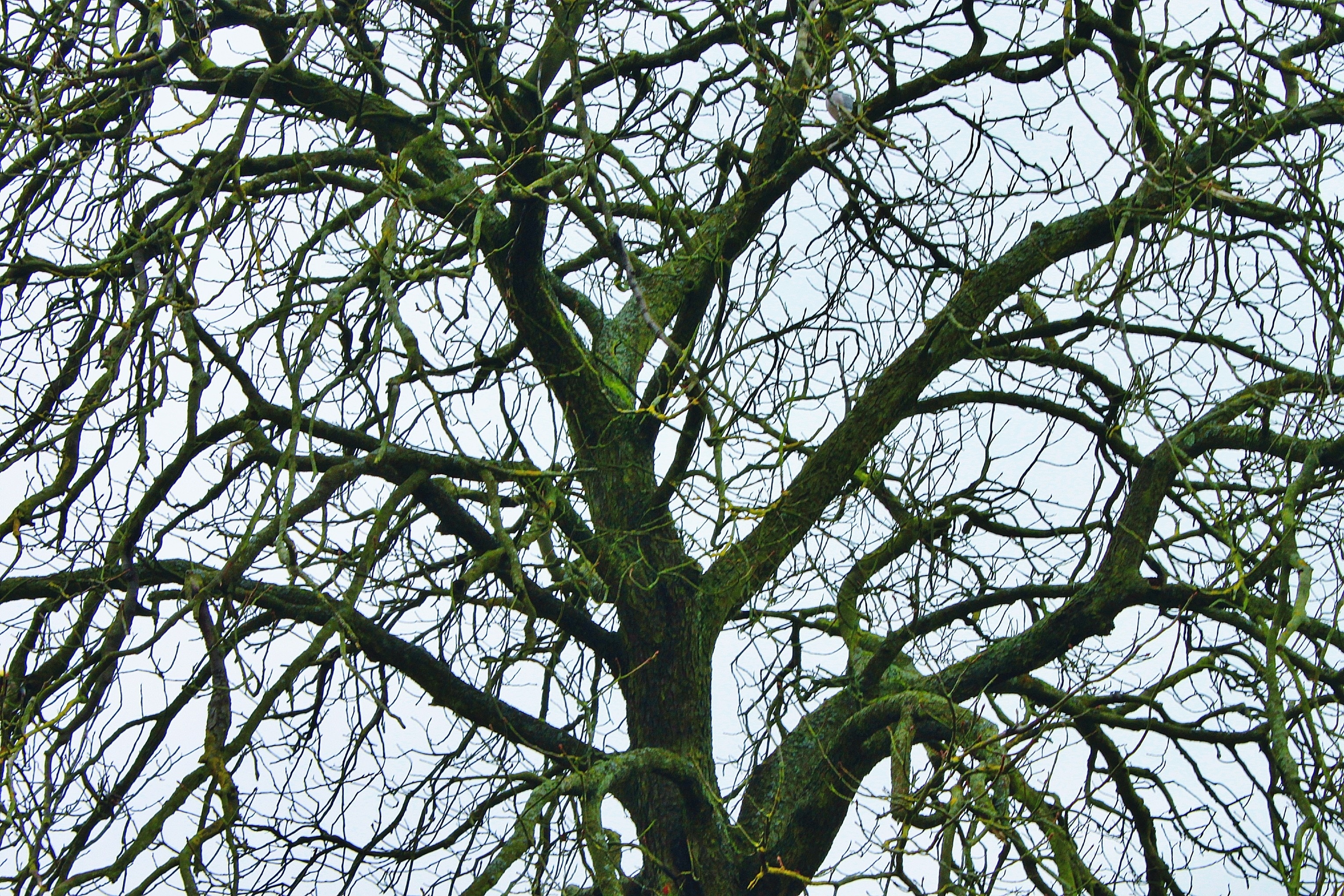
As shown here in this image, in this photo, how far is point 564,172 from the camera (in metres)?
4.38

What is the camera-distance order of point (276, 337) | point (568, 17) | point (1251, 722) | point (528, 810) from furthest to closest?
1. point (1251, 722)
2. point (568, 17)
3. point (528, 810)
4. point (276, 337)

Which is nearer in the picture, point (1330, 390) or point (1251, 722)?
point (1330, 390)

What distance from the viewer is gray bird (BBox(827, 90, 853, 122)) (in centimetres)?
417

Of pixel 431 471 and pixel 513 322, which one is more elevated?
pixel 513 322

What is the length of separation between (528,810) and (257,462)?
1.64m

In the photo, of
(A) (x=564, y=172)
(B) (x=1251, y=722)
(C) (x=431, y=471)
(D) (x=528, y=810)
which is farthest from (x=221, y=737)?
(B) (x=1251, y=722)

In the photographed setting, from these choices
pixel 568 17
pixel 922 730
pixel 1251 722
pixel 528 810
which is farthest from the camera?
pixel 1251 722

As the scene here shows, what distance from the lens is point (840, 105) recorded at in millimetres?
4465

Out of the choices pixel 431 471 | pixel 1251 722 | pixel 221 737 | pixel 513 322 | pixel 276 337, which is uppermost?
pixel 513 322

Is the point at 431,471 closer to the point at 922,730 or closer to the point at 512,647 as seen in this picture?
the point at 512,647

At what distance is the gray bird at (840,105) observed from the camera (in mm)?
4172

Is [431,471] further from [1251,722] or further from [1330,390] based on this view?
[1251,722]

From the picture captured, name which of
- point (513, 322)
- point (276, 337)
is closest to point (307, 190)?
point (513, 322)

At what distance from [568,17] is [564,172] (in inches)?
28.6
